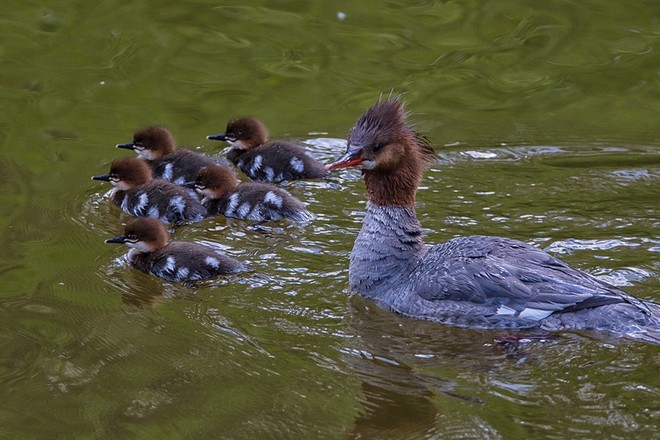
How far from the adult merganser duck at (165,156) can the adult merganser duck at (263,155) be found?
0.83 ft

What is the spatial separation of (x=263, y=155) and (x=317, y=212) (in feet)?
3.05

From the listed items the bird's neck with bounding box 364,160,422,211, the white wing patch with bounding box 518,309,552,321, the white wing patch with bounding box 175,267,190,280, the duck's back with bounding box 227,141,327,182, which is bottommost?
the white wing patch with bounding box 175,267,190,280

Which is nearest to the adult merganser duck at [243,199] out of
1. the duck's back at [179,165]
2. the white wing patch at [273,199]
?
the white wing patch at [273,199]

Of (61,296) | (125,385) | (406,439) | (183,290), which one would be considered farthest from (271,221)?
(406,439)

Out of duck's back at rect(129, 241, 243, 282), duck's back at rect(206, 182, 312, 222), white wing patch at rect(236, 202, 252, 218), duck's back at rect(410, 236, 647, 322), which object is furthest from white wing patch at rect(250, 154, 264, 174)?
duck's back at rect(410, 236, 647, 322)

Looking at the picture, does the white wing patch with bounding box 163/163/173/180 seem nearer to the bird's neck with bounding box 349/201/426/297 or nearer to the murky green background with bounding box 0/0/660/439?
the murky green background with bounding box 0/0/660/439

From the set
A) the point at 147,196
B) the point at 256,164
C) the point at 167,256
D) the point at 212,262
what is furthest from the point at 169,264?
the point at 256,164

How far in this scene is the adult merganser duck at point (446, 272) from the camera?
6070 millimetres

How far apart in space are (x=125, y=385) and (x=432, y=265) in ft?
6.73

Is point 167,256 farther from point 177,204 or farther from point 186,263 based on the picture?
point 177,204

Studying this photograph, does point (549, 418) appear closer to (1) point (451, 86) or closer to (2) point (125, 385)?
(2) point (125, 385)

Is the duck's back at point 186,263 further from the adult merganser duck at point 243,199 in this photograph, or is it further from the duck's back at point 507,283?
the duck's back at point 507,283

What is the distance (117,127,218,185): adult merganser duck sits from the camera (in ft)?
28.1

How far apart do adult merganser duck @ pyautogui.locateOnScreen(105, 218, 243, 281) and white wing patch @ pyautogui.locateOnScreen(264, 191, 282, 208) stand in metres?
0.73
